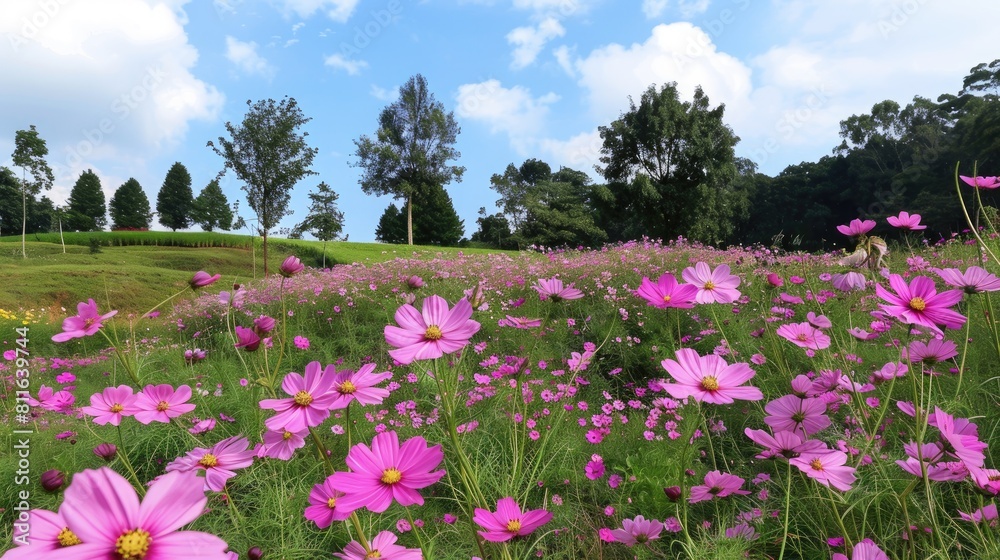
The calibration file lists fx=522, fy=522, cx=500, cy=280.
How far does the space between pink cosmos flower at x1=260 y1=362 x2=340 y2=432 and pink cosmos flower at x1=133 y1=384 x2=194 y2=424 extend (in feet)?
1.23

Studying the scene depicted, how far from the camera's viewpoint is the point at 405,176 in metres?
27.6

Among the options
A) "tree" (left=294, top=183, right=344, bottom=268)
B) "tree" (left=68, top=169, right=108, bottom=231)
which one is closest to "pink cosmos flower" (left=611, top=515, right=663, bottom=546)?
"tree" (left=294, top=183, right=344, bottom=268)

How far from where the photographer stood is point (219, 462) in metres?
0.87

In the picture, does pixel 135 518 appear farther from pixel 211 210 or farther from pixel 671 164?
pixel 211 210

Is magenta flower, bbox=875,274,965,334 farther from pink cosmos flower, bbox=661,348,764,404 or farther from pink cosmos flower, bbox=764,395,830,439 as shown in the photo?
pink cosmos flower, bbox=661,348,764,404

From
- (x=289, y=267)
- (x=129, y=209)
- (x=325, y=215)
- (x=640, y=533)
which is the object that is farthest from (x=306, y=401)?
(x=129, y=209)

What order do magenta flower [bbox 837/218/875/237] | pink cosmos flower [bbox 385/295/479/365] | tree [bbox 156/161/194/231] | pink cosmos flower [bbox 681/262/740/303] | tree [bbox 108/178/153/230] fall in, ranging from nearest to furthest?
pink cosmos flower [bbox 385/295/479/365] < pink cosmos flower [bbox 681/262/740/303] < magenta flower [bbox 837/218/875/237] < tree [bbox 108/178/153/230] < tree [bbox 156/161/194/231]

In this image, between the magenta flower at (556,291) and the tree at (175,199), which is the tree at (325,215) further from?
the tree at (175,199)

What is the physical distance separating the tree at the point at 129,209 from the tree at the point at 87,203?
1747mm

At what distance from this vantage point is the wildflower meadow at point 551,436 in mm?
680

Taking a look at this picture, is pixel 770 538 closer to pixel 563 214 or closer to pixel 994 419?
pixel 994 419

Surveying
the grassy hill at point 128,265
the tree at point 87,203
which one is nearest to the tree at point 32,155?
the grassy hill at point 128,265

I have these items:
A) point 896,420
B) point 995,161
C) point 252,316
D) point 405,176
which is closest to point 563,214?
point 405,176

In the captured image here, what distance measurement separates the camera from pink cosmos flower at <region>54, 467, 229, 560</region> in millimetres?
390
